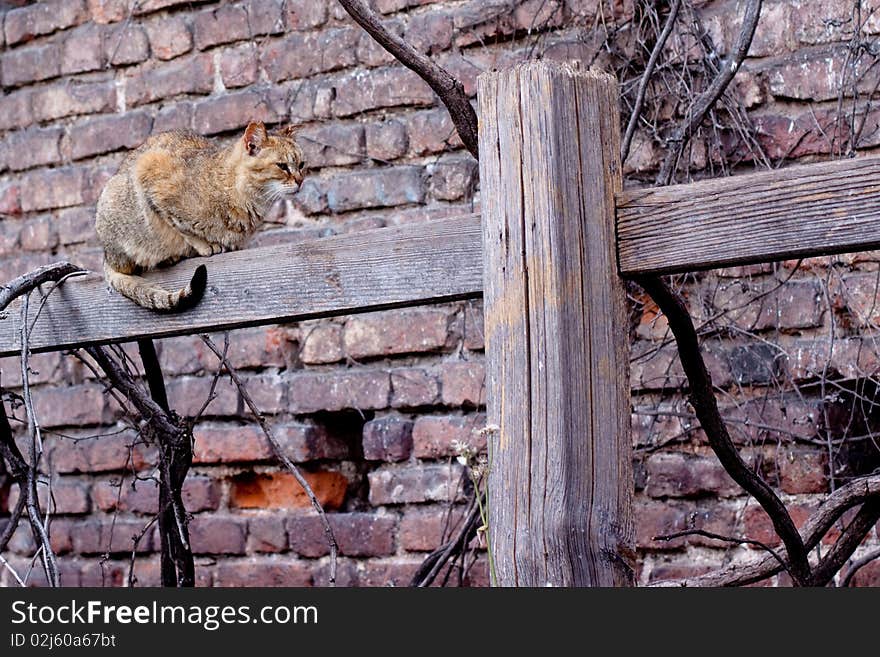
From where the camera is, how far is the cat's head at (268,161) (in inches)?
96.0

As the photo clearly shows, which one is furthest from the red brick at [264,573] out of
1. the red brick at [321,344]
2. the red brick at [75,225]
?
the red brick at [75,225]

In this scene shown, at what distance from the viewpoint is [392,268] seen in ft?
5.41

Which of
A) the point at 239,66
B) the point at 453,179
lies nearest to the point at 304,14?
the point at 239,66

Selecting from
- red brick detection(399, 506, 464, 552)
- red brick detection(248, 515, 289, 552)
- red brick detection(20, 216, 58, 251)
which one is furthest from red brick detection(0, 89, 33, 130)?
red brick detection(399, 506, 464, 552)

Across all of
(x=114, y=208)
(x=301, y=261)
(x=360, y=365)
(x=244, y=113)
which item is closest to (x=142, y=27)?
(x=244, y=113)

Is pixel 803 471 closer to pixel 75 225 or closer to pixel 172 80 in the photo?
pixel 172 80

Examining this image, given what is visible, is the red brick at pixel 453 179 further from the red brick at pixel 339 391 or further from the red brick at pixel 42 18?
the red brick at pixel 42 18

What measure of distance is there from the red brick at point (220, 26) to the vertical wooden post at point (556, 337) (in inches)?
66.2

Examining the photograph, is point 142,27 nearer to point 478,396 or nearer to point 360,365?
point 360,365

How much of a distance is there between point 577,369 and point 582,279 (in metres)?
0.11

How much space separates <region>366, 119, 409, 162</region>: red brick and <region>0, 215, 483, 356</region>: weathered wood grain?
87cm

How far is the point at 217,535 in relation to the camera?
2.96m

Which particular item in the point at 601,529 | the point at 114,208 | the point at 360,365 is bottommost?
the point at 601,529

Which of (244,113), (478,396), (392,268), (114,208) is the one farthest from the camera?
(244,113)
